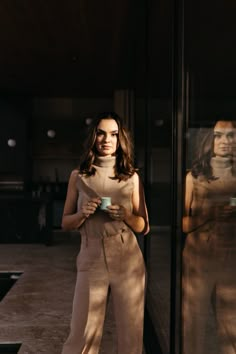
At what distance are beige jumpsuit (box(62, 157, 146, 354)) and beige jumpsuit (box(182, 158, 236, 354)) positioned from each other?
223 mm

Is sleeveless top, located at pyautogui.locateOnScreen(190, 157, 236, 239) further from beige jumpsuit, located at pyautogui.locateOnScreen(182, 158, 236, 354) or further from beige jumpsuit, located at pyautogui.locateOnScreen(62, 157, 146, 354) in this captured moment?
beige jumpsuit, located at pyautogui.locateOnScreen(62, 157, 146, 354)

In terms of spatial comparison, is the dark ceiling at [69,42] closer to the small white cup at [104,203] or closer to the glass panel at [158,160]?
the glass panel at [158,160]

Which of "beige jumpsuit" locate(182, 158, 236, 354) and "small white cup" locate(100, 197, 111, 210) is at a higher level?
"small white cup" locate(100, 197, 111, 210)

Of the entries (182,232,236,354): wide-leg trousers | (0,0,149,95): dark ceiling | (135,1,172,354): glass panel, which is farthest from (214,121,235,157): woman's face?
(0,0,149,95): dark ceiling

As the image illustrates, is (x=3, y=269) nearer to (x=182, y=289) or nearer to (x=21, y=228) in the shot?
(x=21, y=228)

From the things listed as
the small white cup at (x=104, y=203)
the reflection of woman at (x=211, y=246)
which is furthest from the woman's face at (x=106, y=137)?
the reflection of woman at (x=211, y=246)

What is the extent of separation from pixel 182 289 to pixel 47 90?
6742mm

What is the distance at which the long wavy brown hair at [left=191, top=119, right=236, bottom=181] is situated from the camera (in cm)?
129

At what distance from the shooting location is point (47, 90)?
802 cm

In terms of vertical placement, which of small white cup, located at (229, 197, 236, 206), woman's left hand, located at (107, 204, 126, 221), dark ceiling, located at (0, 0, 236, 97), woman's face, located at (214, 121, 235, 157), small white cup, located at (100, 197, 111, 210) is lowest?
woman's left hand, located at (107, 204, 126, 221)

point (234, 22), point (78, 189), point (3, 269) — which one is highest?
point (234, 22)

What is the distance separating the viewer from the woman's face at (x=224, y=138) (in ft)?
3.54

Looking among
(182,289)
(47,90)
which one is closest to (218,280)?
(182,289)

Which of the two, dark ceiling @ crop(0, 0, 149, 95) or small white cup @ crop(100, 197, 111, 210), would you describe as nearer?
small white cup @ crop(100, 197, 111, 210)
